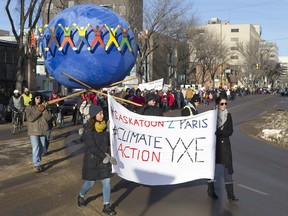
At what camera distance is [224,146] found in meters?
7.30

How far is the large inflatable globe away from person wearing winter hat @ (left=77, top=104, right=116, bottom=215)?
898 millimetres

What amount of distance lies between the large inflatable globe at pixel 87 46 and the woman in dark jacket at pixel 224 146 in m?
1.77

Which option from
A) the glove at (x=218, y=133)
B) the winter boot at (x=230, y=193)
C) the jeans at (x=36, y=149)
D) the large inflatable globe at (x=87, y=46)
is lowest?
the winter boot at (x=230, y=193)

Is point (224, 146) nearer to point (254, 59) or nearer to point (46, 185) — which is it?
point (46, 185)

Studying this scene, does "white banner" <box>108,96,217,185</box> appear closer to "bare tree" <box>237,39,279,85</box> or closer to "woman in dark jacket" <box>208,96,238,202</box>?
"woman in dark jacket" <box>208,96,238,202</box>

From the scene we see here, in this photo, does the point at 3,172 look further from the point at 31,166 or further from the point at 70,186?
the point at 70,186

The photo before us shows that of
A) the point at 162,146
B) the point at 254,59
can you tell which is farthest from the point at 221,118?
the point at 254,59

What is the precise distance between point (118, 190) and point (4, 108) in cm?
1641

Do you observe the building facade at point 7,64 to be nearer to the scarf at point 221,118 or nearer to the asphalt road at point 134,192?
the asphalt road at point 134,192

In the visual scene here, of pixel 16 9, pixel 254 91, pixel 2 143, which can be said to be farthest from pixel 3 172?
pixel 254 91

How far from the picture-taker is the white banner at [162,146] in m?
6.90

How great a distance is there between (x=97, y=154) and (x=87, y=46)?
5.57 ft

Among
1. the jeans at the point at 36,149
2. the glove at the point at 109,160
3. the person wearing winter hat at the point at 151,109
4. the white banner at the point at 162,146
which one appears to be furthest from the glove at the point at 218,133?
the jeans at the point at 36,149

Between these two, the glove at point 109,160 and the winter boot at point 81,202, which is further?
the winter boot at point 81,202
